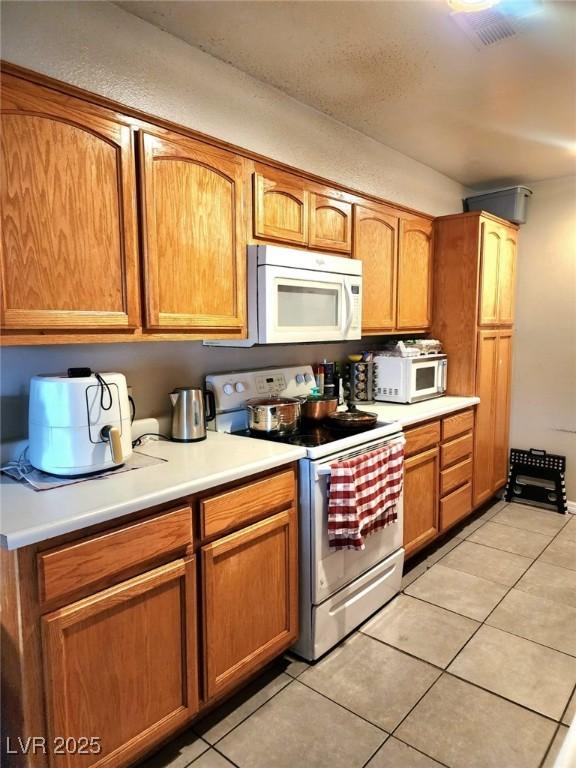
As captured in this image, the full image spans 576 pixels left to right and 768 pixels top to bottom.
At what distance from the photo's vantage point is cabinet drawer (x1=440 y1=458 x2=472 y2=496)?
3.02 metres

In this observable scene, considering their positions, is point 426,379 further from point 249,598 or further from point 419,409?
point 249,598

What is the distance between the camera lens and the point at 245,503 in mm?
1730

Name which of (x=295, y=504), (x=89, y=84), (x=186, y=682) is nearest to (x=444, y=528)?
(x=295, y=504)

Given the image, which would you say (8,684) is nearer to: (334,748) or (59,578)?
(59,578)

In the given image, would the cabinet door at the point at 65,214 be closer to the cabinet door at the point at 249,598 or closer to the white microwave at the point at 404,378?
the cabinet door at the point at 249,598

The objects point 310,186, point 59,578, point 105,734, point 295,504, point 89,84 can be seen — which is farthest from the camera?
point 310,186

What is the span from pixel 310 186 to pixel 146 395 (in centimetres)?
125

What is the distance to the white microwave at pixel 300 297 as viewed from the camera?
211 centimetres

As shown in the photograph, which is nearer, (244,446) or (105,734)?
(105,734)

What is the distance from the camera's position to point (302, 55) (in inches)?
80.5

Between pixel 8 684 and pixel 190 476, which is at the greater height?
pixel 190 476

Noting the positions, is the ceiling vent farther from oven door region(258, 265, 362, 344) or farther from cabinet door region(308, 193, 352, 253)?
oven door region(258, 265, 362, 344)

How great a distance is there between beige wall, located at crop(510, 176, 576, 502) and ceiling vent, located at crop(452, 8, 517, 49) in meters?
2.10

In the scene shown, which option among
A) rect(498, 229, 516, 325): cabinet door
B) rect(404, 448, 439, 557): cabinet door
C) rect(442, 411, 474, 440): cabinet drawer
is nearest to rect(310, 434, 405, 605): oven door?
rect(404, 448, 439, 557): cabinet door
